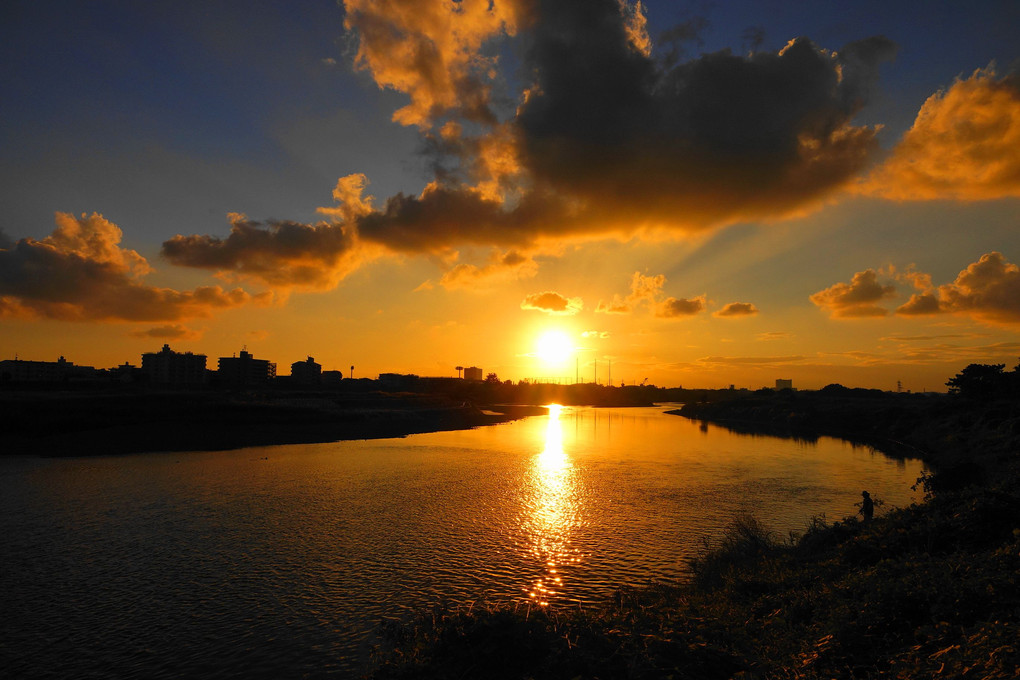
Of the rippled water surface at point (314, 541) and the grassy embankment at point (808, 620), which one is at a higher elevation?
the grassy embankment at point (808, 620)

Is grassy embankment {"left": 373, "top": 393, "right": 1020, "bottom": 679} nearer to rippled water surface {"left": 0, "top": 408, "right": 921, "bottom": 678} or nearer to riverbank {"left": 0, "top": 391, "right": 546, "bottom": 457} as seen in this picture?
rippled water surface {"left": 0, "top": 408, "right": 921, "bottom": 678}

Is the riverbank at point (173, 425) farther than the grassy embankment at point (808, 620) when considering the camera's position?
Yes

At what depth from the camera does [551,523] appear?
28.2m

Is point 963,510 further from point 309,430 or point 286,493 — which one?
point 309,430

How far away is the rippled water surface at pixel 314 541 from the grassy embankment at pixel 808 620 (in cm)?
297

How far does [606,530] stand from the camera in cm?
2638

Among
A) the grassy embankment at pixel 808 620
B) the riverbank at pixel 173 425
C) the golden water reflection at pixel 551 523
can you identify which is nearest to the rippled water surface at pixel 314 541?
the golden water reflection at pixel 551 523

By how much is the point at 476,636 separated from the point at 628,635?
3.61 m

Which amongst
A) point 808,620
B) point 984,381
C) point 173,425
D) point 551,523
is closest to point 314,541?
point 551,523

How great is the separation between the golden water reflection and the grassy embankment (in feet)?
10.1

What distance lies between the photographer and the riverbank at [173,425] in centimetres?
5456

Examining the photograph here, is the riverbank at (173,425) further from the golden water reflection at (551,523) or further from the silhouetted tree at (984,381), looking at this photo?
the silhouetted tree at (984,381)

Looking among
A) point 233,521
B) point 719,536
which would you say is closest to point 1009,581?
point 719,536

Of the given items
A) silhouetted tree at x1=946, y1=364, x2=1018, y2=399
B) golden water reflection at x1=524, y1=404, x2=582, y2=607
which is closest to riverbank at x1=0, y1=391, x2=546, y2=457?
golden water reflection at x1=524, y1=404, x2=582, y2=607
